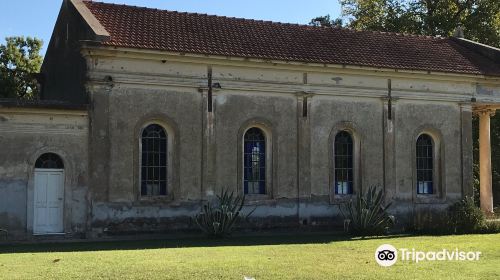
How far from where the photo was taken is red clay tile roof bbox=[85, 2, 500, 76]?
65.5 ft

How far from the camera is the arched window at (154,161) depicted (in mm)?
19406

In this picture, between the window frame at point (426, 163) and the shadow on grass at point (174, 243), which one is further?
the window frame at point (426, 163)

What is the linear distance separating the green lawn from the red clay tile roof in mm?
6292

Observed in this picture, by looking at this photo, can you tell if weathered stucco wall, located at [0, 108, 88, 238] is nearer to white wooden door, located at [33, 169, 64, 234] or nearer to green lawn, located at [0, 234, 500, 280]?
white wooden door, located at [33, 169, 64, 234]

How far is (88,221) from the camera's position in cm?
1828

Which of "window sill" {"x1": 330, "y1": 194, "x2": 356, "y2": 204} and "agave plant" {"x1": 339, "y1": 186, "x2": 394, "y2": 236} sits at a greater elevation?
"window sill" {"x1": 330, "y1": 194, "x2": 356, "y2": 204}

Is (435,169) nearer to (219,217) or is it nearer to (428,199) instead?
(428,199)

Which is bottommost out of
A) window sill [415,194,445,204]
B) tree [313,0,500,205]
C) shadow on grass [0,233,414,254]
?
shadow on grass [0,233,414,254]

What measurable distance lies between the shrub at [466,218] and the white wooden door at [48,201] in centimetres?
1225

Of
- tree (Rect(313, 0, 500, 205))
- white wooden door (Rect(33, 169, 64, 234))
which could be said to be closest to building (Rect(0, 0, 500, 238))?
white wooden door (Rect(33, 169, 64, 234))

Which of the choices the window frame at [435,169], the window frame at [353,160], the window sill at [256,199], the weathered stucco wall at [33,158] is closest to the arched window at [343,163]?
the window frame at [353,160]

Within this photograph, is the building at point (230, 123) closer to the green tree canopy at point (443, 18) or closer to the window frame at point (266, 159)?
the window frame at point (266, 159)

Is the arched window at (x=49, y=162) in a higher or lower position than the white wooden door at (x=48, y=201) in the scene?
higher

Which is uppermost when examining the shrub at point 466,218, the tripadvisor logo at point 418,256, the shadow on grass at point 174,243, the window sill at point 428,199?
the window sill at point 428,199
